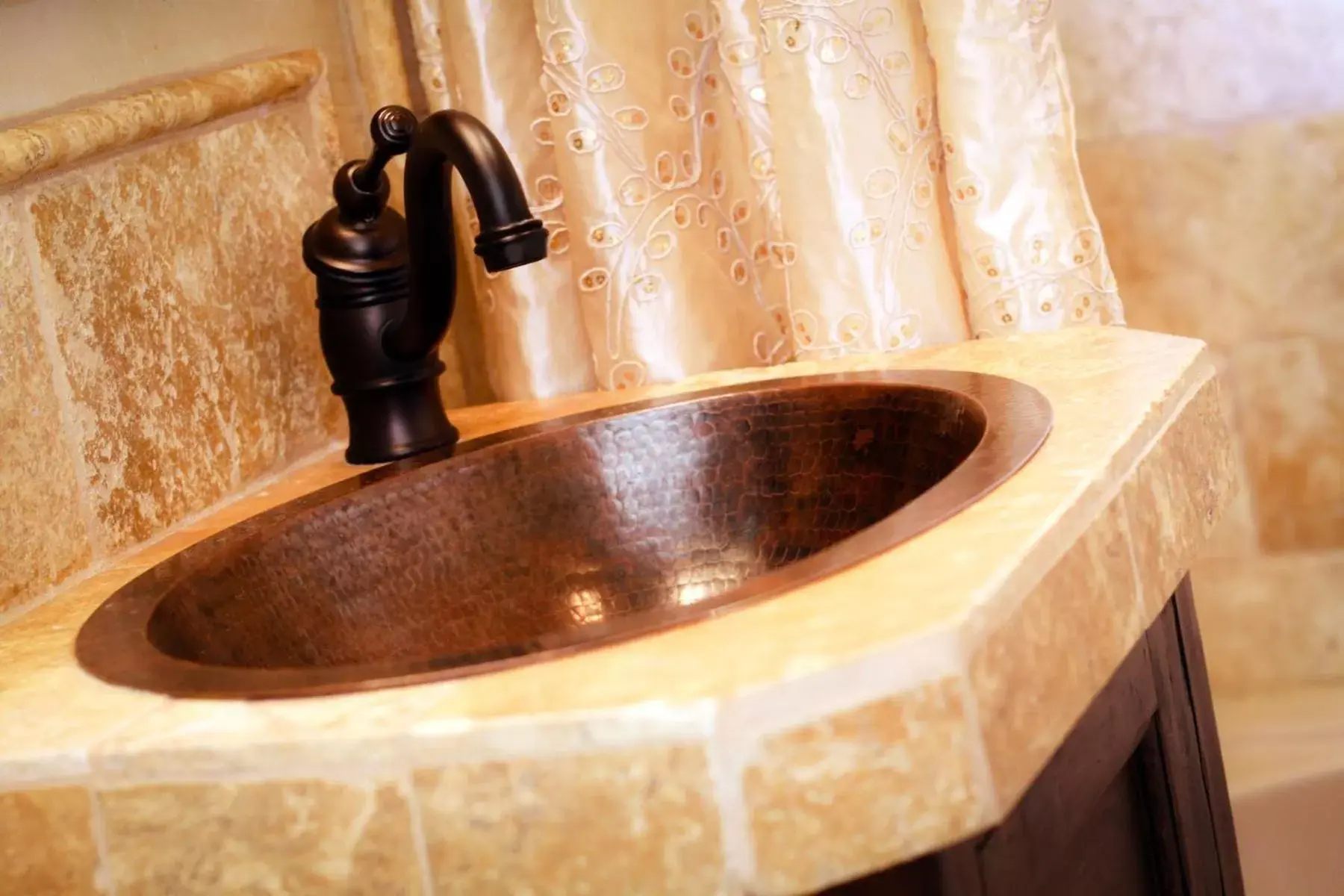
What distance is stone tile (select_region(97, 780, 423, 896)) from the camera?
1.71ft

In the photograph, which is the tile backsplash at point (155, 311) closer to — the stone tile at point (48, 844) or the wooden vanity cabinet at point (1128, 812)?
the stone tile at point (48, 844)

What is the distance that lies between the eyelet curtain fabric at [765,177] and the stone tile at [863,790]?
590 millimetres

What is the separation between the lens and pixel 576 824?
0.50 m

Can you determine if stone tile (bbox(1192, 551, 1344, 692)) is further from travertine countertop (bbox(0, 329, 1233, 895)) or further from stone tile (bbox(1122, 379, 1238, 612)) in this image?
travertine countertop (bbox(0, 329, 1233, 895))

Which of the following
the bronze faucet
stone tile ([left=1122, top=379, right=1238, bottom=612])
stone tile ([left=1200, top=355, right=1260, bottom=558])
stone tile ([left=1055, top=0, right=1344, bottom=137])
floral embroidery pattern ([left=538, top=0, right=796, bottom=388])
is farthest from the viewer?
stone tile ([left=1200, top=355, right=1260, bottom=558])

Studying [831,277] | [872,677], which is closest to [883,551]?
[872,677]

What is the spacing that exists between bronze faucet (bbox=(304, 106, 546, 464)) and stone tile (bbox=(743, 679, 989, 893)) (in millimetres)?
535

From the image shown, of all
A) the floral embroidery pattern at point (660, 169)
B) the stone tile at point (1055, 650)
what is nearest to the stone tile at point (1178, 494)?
the stone tile at point (1055, 650)

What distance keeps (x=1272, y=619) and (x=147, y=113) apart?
1.04m

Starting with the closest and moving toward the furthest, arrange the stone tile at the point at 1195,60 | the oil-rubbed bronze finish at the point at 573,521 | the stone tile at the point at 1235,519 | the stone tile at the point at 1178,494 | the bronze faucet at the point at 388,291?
the stone tile at the point at 1178,494, the oil-rubbed bronze finish at the point at 573,521, the bronze faucet at the point at 388,291, the stone tile at the point at 1195,60, the stone tile at the point at 1235,519

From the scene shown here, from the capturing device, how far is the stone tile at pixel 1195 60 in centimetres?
119

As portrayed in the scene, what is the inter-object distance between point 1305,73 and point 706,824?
38.7 inches

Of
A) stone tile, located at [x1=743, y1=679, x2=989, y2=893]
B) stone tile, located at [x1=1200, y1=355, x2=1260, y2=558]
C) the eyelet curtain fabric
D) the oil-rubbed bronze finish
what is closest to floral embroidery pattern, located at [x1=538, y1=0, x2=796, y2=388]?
the eyelet curtain fabric

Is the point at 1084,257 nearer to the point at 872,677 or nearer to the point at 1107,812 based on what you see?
the point at 1107,812
